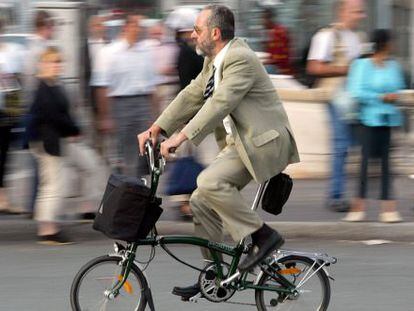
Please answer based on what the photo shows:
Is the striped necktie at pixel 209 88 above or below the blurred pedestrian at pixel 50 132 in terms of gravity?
above

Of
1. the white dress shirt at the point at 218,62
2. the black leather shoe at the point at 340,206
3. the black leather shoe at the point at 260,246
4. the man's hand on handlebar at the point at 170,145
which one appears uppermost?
the white dress shirt at the point at 218,62

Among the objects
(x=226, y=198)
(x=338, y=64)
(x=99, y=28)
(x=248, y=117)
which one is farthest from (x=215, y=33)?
(x=99, y=28)

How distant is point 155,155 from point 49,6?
22.1 ft

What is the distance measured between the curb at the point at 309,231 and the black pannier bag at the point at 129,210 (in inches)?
124

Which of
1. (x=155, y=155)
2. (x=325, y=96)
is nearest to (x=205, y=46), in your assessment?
(x=155, y=155)

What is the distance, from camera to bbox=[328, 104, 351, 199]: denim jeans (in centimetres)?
979

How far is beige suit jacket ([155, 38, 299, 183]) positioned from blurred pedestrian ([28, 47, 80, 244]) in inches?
101

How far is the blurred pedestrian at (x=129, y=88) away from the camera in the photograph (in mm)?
9430

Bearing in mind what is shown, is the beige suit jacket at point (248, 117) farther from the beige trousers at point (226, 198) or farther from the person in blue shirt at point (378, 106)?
the person in blue shirt at point (378, 106)

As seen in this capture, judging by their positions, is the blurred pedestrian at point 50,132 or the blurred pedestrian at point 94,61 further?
the blurred pedestrian at point 94,61

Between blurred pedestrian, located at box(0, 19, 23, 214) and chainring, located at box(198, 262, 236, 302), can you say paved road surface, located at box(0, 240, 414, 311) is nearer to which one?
chainring, located at box(198, 262, 236, 302)

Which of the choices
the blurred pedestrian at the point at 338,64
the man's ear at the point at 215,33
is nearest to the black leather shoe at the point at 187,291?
the man's ear at the point at 215,33

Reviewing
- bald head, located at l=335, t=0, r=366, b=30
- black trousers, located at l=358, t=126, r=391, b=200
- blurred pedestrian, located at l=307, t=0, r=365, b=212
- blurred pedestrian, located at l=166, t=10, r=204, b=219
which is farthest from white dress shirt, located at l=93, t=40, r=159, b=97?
black trousers, located at l=358, t=126, r=391, b=200

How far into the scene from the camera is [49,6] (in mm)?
12320
